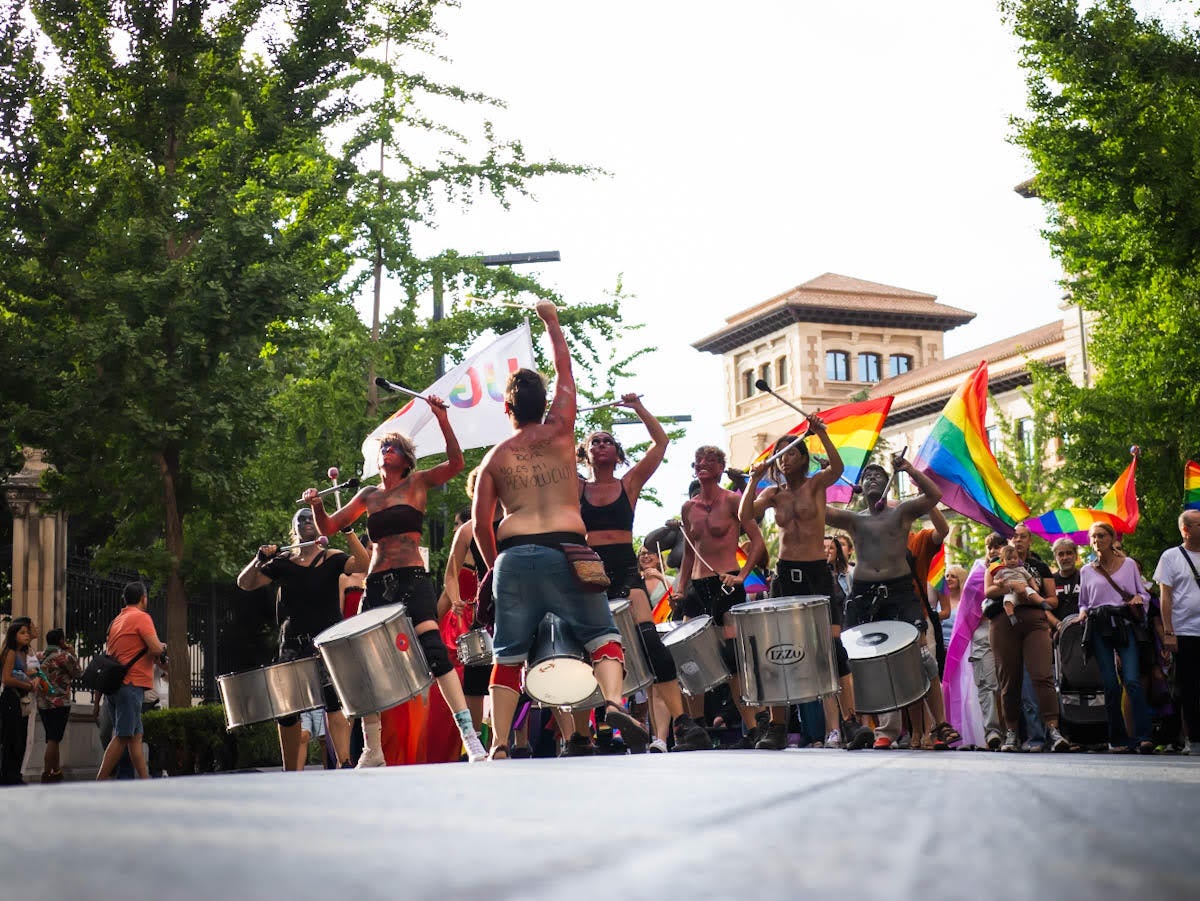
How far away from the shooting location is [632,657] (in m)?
10.7

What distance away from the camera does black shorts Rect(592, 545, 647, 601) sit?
10.8 m

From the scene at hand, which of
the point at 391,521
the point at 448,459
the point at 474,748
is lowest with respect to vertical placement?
the point at 474,748

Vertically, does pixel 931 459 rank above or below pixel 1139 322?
below

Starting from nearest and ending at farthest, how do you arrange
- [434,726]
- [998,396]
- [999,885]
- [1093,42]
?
[999,885] → [434,726] → [1093,42] → [998,396]

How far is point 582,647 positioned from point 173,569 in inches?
449

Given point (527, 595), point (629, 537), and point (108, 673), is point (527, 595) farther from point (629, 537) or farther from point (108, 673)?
point (108, 673)

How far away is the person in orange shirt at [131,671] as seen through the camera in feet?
48.5

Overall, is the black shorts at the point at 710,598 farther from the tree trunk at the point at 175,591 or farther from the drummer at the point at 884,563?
the tree trunk at the point at 175,591

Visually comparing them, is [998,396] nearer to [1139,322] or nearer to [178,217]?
[1139,322]

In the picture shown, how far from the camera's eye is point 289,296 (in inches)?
731

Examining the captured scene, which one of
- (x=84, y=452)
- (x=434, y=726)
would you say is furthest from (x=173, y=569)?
(x=434, y=726)

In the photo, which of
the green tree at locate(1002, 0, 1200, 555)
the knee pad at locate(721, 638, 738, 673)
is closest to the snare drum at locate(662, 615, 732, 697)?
the knee pad at locate(721, 638, 738, 673)

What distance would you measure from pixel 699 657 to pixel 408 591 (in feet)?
8.80

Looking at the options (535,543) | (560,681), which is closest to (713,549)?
(535,543)
